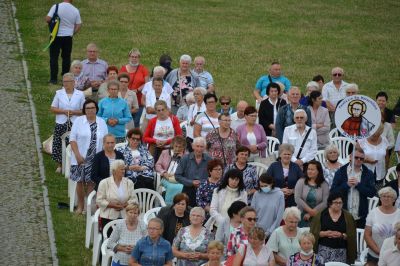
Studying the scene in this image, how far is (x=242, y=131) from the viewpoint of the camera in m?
23.6

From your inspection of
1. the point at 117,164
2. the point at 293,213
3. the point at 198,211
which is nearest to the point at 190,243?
the point at 198,211

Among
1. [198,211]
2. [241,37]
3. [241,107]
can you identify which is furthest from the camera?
[241,37]

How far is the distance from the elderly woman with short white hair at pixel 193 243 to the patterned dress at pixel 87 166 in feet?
11.1

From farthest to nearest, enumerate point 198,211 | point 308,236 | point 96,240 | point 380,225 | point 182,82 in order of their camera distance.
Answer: point 182,82
point 96,240
point 380,225
point 198,211
point 308,236

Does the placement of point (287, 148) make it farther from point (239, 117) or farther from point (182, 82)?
point (182, 82)

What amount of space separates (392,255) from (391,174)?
17.1 feet

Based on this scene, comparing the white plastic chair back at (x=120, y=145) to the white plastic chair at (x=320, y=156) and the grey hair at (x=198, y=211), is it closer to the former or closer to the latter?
the white plastic chair at (x=320, y=156)

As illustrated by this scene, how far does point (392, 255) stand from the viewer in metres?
19.1

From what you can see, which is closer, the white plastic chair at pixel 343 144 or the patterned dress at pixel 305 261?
the patterned dress at pixel 305 261

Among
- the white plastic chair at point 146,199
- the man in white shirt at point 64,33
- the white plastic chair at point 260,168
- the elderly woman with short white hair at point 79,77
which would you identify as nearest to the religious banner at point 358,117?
the white plastic chair at point 260,168

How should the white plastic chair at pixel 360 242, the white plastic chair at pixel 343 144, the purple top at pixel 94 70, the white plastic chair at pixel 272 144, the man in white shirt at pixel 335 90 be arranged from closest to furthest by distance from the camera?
1. the white plastic chair at pixel 360 242
2. the white plastic chair at pixel 272 144
3. the white plastic chair at pixel 343 144
4. the purple top at pixel 94 70
5. the man in white shirt at pixel 335 90

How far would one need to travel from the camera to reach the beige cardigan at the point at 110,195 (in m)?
21.3

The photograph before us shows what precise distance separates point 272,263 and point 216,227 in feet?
6.61

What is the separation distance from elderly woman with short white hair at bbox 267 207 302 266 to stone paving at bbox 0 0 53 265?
11.6 feet
